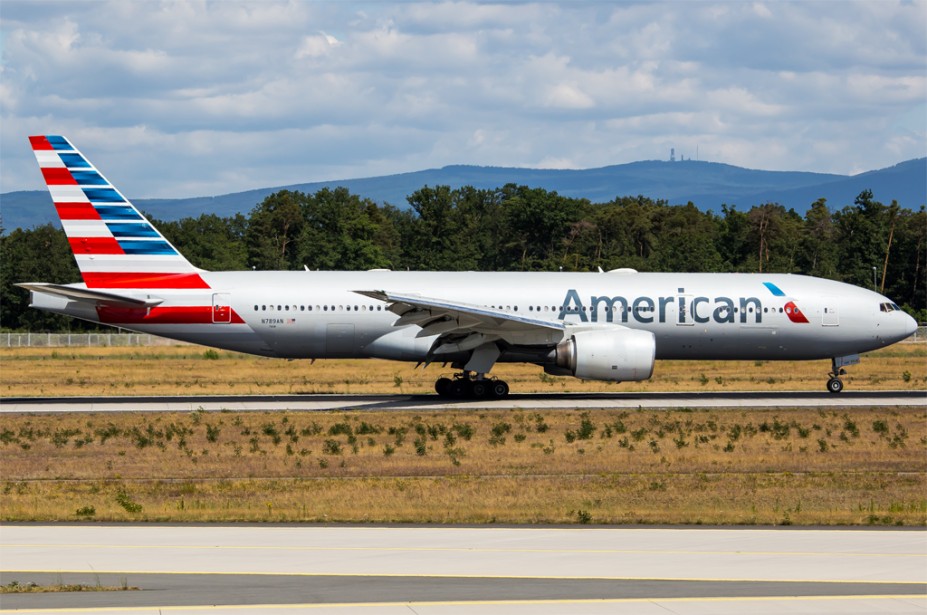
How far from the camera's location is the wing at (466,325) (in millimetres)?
32125

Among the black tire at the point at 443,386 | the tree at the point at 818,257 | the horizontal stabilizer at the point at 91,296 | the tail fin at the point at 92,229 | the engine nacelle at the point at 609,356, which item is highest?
the tree at the point at 818,257

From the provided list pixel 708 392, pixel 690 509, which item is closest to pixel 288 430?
pixel 690 509

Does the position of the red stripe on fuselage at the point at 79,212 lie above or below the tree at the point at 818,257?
below

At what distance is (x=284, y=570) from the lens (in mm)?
13031

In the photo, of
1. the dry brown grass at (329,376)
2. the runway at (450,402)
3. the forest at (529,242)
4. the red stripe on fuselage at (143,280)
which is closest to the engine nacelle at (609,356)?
the runway at (450,402)

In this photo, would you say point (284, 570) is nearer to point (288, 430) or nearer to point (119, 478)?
point (119, 478)

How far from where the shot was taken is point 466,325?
3303 cm

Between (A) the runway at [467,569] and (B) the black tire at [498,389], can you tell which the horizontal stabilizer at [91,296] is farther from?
(A) the runway at [467,569]

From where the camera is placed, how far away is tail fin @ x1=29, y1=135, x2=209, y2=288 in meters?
35.1

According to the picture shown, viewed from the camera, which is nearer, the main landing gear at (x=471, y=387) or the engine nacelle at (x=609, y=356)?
the engine nacelle at (x=609, y=356)

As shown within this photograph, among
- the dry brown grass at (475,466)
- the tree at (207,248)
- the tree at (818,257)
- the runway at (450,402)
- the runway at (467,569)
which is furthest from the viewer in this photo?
the tree at (207,248)

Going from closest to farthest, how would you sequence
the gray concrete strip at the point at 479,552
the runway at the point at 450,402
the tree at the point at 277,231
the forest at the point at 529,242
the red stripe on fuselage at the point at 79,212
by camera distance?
the gray concrete strip at the point at 479,552 → the runway at the point at 450,402 → the red stripe on fuselage at the point at 79,212 → the forest at the point at 529,242 → the tree at the point at 277,231

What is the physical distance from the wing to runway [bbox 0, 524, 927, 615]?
16.4m

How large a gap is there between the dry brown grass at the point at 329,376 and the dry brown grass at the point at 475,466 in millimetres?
9833
